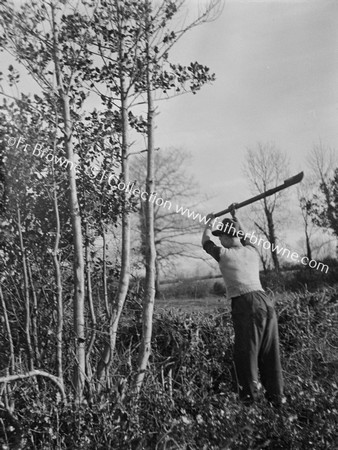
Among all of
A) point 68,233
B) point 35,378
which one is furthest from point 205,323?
point 35,378

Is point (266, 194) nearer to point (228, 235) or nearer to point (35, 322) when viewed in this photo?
point (228, 235)

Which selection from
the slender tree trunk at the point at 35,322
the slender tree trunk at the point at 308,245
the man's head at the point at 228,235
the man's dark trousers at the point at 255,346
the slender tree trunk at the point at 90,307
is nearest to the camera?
the slender tree trunk at the point at 35,322

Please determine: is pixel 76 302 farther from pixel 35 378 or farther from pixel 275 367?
pixel 275 367

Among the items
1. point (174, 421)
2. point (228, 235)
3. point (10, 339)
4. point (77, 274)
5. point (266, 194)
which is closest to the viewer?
point (174, 421)

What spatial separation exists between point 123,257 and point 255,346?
1.42 m

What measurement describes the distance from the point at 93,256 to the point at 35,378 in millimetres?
1325

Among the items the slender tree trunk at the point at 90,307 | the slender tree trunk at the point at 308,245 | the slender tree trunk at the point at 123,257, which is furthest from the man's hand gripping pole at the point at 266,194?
the slender tree trunk at the point at 308,245

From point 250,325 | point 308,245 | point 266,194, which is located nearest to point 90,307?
point 250,325

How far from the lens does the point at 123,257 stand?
15.2 feet

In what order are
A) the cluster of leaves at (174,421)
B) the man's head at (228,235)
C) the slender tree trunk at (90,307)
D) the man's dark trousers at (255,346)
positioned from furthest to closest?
the man's head at (228,235)
the man's dark trousers at (255,346)
the slender tree trunk at (90,307)
the cluster of leaves at (174,421)

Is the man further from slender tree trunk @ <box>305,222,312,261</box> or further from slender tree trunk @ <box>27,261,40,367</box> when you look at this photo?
slender tree trunk @ <box>305,222,312,261</box>

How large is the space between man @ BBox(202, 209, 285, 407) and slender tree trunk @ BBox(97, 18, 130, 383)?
2.85 ft

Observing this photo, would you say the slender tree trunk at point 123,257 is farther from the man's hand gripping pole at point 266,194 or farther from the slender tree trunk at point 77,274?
the man's hand gripping pole at point 266,194

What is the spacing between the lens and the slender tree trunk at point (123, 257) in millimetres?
4449
